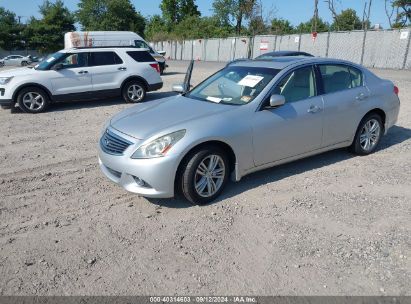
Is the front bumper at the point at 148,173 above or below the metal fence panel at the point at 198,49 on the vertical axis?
below

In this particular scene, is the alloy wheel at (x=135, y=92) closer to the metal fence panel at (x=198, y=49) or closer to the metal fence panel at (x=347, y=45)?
the metal fence panel at (x=347, y=45)

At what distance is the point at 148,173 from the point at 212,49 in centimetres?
3978

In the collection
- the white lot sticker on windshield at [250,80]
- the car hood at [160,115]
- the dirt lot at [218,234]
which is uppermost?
the white lot sticker on windshield at [250,80]

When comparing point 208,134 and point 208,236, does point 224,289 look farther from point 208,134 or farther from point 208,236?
point 208,134

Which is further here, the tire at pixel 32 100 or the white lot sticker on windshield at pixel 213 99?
the tire at pixel 32 100

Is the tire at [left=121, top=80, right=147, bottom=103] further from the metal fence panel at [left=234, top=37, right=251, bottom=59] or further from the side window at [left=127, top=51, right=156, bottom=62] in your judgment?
the metal fence panel at [left=234, top=37, right=251, bottom=59]

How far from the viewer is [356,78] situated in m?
5.73

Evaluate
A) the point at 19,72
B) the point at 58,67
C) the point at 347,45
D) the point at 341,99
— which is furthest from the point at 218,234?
the point at 347,45

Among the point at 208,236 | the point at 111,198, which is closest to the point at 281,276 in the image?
the point at 208,236

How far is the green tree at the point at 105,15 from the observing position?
64.6 m

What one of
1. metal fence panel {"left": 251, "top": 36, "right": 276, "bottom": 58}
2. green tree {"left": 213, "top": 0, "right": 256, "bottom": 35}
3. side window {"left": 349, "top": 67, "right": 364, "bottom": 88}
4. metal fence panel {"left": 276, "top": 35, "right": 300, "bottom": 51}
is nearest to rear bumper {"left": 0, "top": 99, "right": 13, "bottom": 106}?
side window {"left": 349, "top": 67, "right": 364, "bottom": 88}

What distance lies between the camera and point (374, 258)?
3342 millimetres

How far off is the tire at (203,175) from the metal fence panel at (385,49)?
71.4ft

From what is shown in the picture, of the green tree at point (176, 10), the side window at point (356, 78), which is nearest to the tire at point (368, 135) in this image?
the side window at point (356, 78)
